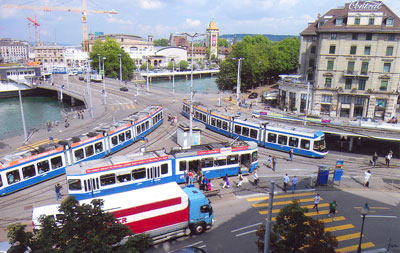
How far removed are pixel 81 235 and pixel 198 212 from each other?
33.0 ft

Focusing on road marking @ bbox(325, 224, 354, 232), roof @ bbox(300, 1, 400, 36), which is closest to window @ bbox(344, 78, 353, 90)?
roof @ bbox(300, 1, 400, 36)

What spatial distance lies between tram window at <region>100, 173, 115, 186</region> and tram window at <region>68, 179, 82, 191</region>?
161cm

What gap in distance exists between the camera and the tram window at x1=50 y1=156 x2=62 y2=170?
28.0 metres

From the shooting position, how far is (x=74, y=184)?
23031 millimetres

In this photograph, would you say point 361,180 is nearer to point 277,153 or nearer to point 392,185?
point 392,185

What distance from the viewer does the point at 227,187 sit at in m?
27.6

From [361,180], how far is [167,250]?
20970 millimetres

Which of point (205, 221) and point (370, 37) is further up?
point (370, 37)

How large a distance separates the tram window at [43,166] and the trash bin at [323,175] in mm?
24499

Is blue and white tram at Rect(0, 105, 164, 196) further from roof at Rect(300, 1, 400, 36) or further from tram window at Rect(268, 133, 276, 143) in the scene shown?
roof at Rect(300, 1, 400, 36)

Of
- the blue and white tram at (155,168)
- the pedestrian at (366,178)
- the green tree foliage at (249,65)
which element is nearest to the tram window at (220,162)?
the blue and white tram at (155,168)

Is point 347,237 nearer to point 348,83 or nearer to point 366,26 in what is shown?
point 348,83

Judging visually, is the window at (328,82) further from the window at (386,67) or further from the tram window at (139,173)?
the tram window at (139,173)

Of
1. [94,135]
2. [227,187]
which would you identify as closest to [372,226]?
[227,187]
